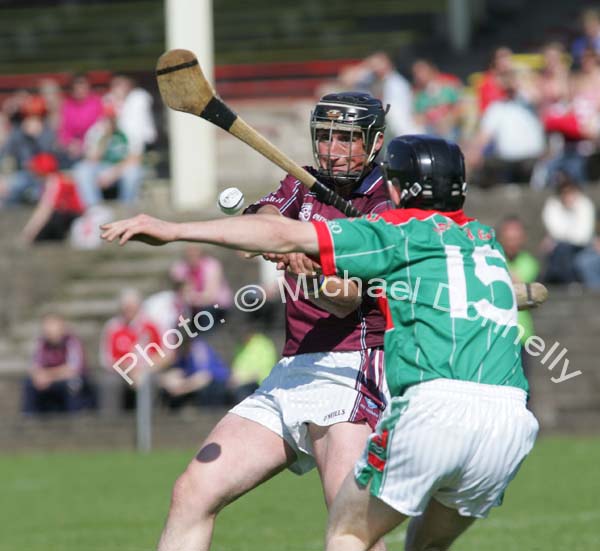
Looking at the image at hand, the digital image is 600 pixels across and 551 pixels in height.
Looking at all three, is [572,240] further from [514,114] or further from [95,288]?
[95,288]

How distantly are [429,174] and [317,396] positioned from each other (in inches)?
43.0

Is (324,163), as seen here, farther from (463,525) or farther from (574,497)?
(574,497)

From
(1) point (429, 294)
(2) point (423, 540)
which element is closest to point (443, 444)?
(1) point (429, 294)

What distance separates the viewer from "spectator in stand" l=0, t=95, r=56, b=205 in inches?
709

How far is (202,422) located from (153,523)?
4.50 metres

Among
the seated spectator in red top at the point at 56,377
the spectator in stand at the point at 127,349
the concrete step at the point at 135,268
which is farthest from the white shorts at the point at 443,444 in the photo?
the concrete step at the point at 135,268

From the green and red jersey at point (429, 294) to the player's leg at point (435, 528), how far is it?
1.58 ft

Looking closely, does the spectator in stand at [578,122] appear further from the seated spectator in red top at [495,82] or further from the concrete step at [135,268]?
the concrete step at [135,268]

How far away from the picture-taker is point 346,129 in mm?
5371

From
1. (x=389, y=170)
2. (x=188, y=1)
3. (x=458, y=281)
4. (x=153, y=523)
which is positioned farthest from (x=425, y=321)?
(x=188, y=1)

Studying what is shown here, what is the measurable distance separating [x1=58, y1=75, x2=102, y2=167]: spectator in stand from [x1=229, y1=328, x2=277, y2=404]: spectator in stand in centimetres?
533

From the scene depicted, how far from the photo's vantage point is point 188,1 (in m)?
16.8

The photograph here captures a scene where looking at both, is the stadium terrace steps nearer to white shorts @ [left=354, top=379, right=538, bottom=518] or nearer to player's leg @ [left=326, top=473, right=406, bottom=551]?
player's leg @ [left=326, top=473, right=406, bottom=551]

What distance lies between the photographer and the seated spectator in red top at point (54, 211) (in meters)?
17.0
